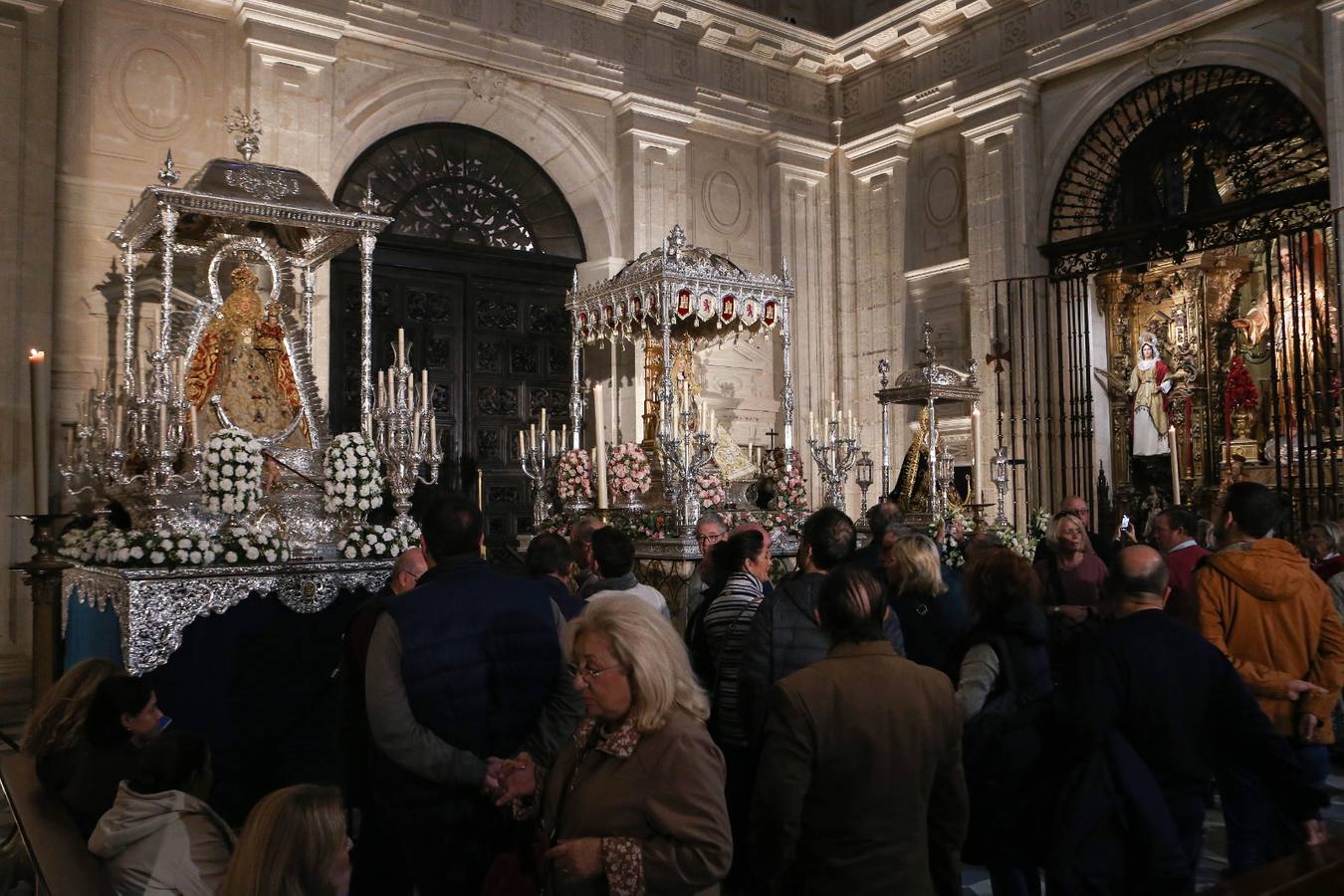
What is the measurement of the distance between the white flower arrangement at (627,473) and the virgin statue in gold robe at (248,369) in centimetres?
277

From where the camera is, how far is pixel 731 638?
3711mm

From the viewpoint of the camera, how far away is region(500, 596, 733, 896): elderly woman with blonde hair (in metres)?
2.18

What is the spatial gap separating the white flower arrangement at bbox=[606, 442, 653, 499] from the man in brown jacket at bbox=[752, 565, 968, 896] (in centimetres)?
685

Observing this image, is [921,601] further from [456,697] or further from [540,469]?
[540,469]

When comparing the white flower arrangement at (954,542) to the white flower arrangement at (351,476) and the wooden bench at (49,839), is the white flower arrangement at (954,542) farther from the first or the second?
the wooden bench at (49,839)

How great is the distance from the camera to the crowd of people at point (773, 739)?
2.30 metres

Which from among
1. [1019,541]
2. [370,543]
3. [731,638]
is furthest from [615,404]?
[731,638]

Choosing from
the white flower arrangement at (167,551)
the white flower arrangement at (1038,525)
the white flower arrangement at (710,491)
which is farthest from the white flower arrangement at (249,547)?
the white flower arrangement at (1038,525)

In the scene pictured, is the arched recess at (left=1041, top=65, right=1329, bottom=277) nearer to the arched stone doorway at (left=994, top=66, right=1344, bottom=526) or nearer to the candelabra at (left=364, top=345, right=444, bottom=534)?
the arched stone doorway at (left=994, top=66, right=1344, bottom=526)

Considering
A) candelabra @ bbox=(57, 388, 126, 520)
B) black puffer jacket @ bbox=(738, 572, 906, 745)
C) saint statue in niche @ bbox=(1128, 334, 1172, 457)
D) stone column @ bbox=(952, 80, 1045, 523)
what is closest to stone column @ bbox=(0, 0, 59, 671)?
candelabra @ bbox=(57, 388, 126, 520)

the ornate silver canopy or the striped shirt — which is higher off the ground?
the ornate silver canopy

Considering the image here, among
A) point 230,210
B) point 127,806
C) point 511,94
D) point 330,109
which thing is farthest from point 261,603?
point 511,94

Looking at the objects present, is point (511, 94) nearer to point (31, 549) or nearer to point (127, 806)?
point (31, 549)

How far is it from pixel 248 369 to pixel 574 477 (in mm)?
3073
